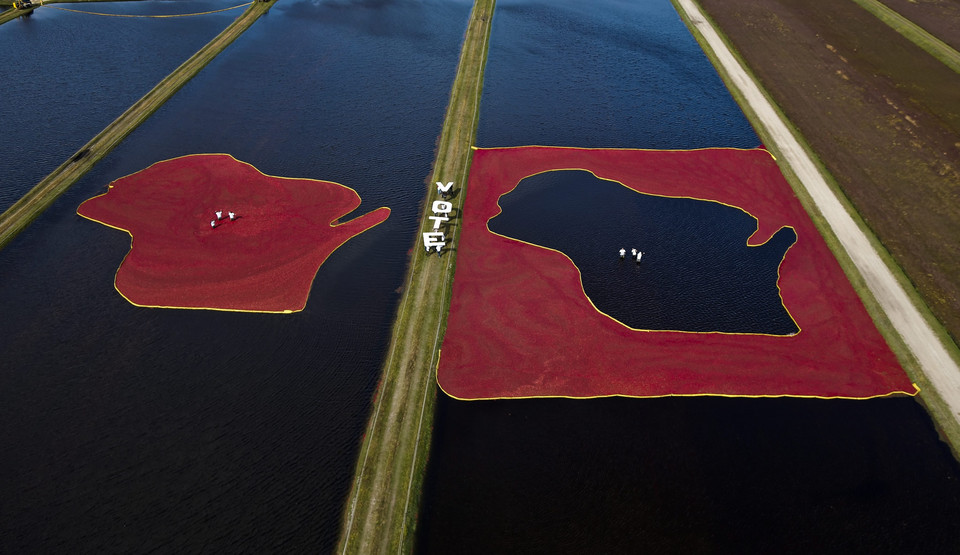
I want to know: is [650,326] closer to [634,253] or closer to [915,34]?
[634,253]

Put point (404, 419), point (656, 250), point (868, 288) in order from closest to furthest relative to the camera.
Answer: point (404, 419) → point (868, 288) → point (656, 250)

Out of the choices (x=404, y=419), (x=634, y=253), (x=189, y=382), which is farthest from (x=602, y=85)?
(x=189, y=382)

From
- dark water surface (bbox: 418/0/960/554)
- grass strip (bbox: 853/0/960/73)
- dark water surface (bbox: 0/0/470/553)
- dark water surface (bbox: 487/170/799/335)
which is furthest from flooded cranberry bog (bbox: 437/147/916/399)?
grass strip (bbox: 853/0/960/73)

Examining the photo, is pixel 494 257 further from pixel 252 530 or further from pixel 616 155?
pixel 252 530

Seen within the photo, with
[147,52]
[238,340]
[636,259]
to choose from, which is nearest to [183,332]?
[238,340]

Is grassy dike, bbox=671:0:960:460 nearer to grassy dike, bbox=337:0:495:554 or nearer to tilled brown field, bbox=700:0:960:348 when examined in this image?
tilled brown field, bbox=700:0:960:348
